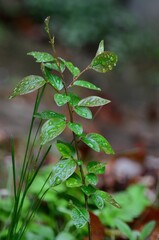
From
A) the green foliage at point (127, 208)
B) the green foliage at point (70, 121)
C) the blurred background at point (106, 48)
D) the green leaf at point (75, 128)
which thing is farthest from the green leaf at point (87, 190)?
the blurred background at point (106, 48)

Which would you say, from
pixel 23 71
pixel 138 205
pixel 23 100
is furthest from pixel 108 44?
pixel 138 205

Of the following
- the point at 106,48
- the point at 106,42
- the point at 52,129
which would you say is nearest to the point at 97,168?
the point at 52,129

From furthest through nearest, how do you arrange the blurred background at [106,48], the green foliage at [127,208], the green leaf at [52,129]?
the blurred background at [106,48], the green foliage at [127,208], the green leaf at [52,129]

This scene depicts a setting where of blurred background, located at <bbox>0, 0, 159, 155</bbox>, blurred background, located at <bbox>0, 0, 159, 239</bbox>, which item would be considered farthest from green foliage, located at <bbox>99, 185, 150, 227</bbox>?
blurred background, located at <bbox>0, 0, 159, 155</bbox>

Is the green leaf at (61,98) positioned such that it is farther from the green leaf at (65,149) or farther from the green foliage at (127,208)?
the green foliage at (127,208)

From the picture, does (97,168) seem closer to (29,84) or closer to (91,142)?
(91,142)

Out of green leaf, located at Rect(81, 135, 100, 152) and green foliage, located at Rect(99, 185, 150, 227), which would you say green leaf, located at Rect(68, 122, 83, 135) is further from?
green foliage, located at Rect(99, 185, 150, 227)
